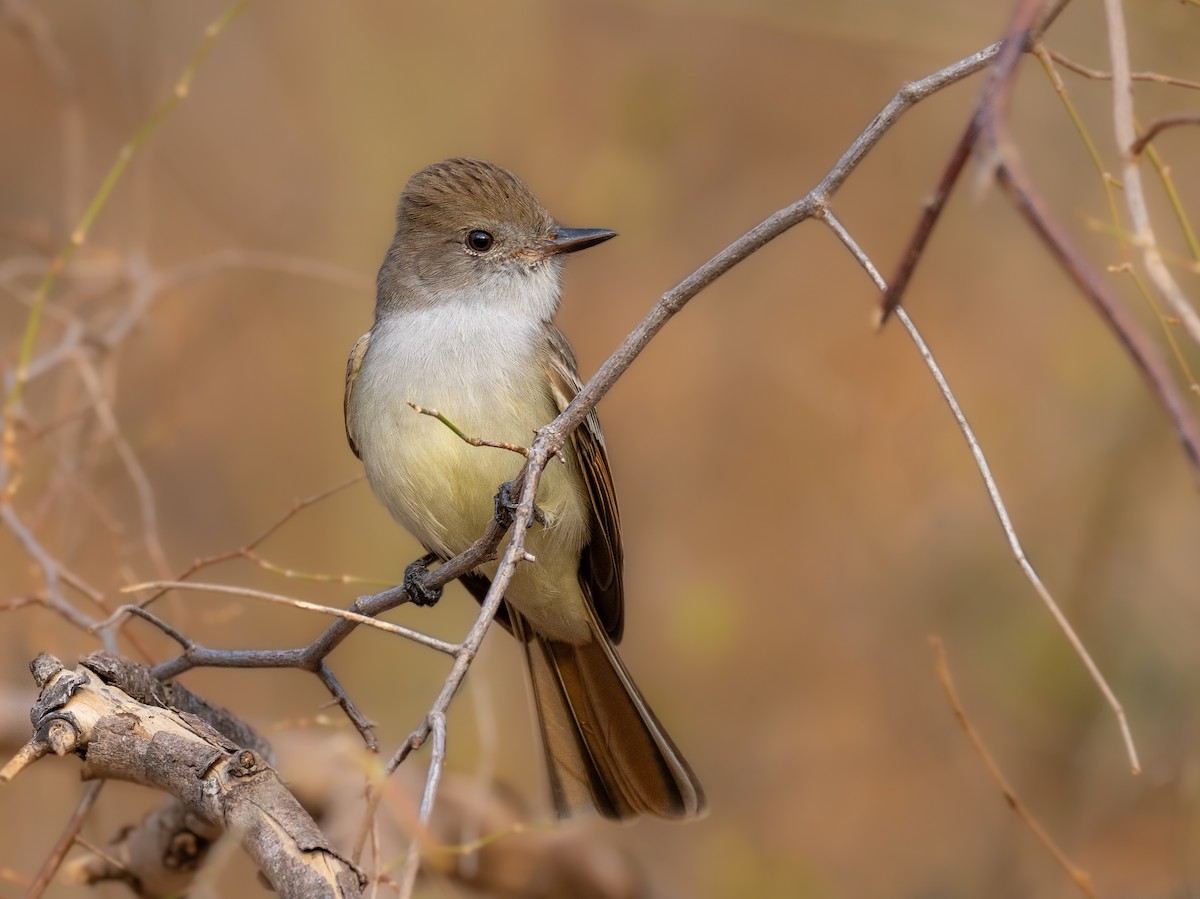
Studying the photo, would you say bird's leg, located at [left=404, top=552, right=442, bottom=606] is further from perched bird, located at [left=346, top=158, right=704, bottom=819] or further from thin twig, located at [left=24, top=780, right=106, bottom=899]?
thin twig, located at [left=24, top=780, right=106, bottom=899]

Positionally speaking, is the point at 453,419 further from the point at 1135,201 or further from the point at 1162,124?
the point at 1135,201

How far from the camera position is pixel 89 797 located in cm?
290

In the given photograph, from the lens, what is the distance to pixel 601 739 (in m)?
3.96

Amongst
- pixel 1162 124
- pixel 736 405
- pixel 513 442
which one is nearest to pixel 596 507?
pixel 513 442

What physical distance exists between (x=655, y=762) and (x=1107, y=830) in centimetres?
288

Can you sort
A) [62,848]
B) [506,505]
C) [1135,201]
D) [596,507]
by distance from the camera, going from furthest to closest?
[596,507] < [506,505] < [62,848] < [1135,201]

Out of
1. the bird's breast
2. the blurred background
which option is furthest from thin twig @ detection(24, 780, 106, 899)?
the blurred background

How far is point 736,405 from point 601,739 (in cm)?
374

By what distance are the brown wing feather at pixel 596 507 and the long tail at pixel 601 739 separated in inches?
3.4

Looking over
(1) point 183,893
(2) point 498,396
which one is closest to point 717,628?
(2) point 498,396

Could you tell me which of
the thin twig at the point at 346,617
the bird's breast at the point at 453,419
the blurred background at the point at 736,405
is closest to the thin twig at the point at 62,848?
the thin twig at the point at 346,617

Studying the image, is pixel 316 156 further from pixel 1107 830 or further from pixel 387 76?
pixel 1107 830

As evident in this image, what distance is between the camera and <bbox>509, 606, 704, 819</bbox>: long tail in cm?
383

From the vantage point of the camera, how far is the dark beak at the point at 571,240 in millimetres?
4012
